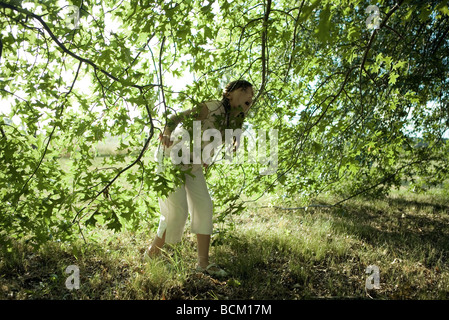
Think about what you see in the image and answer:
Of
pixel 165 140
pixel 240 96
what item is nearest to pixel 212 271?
pixel 165 140

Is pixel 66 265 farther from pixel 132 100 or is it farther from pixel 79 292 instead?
pixel 132 100

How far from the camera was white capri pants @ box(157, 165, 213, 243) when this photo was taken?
306 centimetres

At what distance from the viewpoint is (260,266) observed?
340cm

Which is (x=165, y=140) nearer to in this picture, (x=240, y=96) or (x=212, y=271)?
(x=240, y=96)

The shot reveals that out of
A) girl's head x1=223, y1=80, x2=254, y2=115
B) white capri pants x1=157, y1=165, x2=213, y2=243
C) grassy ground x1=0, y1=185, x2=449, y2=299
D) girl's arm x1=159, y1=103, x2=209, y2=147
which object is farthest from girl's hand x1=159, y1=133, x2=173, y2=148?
grassy ground x1=0, y1=185, x2=449, y2=299

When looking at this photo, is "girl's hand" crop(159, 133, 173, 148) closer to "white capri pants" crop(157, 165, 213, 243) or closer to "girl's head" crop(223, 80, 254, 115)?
"white capri pants" crop(157, 165, 213, 243)

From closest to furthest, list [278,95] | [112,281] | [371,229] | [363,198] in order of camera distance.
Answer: [112,281] → [278,95] → [371,229] → [363,198]

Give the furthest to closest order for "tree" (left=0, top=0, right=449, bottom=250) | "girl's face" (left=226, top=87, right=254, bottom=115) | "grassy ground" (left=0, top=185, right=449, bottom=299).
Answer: "girl's face" (left=226, top=87, right=254, bottom=115) < "grassy ground" (left=0, top=185, right=449, bottom=299) < "tree" (left=0, top=0, right=449, bottom=250)

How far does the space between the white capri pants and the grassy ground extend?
28cm

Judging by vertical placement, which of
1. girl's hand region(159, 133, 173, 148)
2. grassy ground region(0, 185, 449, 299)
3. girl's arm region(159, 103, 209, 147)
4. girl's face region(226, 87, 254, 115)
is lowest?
grassy ground region(0, 185, 449, 299)

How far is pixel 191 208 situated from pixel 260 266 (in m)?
0.98
